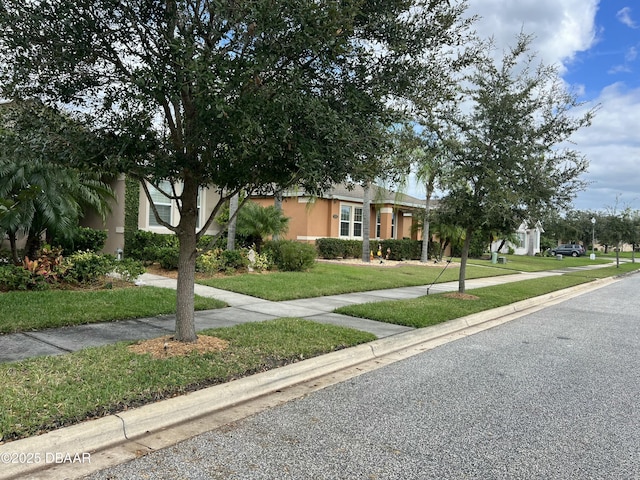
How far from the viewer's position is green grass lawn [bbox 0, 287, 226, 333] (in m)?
6.99

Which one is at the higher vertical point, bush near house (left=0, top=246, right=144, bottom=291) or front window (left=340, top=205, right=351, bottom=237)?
front window (left=340, top=205, right=351, bottom=237)

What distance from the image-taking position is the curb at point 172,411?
344 centimetres

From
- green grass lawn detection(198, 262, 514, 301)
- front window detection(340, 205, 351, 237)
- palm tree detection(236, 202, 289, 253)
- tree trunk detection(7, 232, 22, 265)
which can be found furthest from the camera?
front window detection(340, 205, 351, 237)

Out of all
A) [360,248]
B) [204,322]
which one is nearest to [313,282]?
[204,322]

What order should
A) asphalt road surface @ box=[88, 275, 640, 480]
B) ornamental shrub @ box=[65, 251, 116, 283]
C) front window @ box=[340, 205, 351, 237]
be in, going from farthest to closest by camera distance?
front window @ box=[340, 205, 351, 237], ornamental shrub @ box=[65, 251, 116, 283], asphalt road surface @ box=[88, 275, 640, 480]

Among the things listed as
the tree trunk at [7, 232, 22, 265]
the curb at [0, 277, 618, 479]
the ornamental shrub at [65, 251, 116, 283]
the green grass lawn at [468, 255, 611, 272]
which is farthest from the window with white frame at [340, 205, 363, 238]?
the curb at [0, 277, 618, 479]

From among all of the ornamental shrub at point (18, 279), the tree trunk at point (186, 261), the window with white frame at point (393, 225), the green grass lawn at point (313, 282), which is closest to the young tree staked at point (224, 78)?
the tree trunk at point (186, 261)

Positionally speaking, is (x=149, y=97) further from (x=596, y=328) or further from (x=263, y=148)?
(x=596, y=328)

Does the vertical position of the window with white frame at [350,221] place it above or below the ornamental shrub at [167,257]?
above

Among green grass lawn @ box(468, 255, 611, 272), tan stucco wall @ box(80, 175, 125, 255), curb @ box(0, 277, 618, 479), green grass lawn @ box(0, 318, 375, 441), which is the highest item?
tan stucco wall @ box(80, 175, 125, 255)

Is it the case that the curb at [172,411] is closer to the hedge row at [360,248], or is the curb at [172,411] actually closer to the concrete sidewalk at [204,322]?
the concrete sidewalk at [204,322]

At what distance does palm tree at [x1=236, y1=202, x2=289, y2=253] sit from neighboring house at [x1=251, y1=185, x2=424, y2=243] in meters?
4.86

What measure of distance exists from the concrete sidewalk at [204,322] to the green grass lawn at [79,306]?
0.72 feet

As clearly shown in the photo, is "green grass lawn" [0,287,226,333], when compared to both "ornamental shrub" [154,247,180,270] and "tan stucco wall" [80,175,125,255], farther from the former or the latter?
"tan stucco wall" [80,175,125,255]
